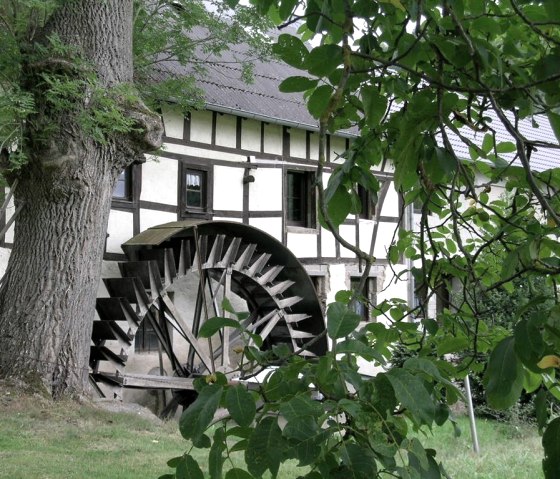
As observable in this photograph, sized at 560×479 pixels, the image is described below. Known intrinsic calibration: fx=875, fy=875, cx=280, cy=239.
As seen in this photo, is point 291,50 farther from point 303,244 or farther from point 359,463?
point 303,244

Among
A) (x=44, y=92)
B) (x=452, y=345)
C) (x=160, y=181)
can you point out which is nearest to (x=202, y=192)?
(x=160, y=181)

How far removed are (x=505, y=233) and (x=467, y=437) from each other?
30.3ft

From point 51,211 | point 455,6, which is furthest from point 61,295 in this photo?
point 455,6

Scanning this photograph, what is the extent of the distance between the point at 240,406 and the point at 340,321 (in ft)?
0.60

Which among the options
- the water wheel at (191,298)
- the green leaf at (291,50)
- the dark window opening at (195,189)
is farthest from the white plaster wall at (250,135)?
the green leaf at (291,50)

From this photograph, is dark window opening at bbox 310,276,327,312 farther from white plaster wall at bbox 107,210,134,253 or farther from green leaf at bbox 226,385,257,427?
green leaf at bbox 226,385,257,427

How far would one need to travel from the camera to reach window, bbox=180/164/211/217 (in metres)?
12.7

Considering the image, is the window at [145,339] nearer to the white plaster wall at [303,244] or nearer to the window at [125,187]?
the window at [125,187]

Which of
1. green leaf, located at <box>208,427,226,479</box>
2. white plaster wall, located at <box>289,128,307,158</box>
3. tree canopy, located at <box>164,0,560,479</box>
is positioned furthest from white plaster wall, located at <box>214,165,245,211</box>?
green leaf, located at <box>208,427,226,479</box>

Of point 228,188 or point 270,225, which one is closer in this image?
point 228,188

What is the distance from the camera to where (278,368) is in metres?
1.41

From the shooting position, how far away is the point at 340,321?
Result: 3.89 feet

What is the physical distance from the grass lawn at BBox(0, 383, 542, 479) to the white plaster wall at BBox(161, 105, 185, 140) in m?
4.72

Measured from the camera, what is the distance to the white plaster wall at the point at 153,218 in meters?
12.1
